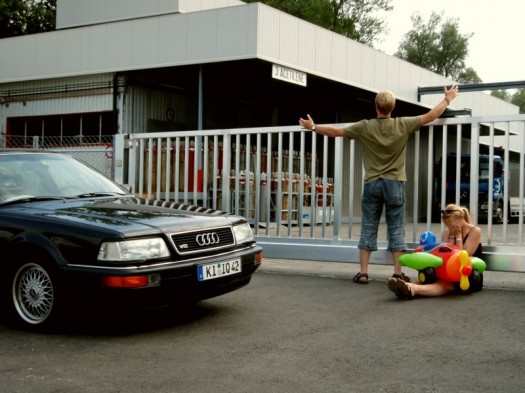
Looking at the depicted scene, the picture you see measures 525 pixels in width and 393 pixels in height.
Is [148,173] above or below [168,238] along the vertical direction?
above

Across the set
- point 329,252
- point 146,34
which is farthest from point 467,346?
point 146,34

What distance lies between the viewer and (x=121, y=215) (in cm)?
482

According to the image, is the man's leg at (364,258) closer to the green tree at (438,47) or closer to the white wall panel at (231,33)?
the white wall panel at (231,33)

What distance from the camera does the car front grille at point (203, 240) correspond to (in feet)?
15.3

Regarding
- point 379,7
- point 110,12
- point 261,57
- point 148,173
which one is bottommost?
point 148,173

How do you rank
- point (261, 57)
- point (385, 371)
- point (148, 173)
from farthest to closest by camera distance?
1. point (261, 57)
2. point (148, 173)
3. point (385, 371)

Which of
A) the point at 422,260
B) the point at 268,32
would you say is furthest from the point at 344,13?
the point at 422,260

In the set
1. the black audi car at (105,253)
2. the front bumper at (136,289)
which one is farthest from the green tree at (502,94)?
the front bumper at (136,289)

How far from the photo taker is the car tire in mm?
4574

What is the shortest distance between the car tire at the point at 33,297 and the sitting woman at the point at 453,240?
286cm

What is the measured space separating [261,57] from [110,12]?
8417 millimetres

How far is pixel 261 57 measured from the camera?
1504 cm

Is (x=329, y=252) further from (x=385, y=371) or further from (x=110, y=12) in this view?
(x=110, y=12)

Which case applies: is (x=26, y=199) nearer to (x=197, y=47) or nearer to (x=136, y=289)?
(x=136, y=289)
